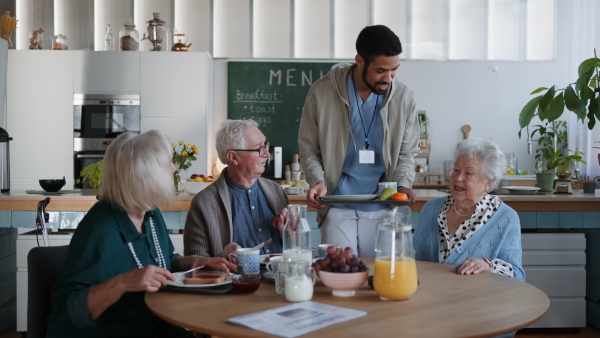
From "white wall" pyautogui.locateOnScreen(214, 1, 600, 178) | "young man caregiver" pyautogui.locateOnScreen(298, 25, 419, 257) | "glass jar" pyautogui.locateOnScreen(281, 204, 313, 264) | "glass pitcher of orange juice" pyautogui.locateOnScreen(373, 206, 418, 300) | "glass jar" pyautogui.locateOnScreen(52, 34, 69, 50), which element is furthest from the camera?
"white wall" pyautogui.locateOnScreen(214, 1, 600, 178)

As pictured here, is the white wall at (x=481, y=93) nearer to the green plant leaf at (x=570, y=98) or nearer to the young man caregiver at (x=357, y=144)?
the green plant leaf at (x=570, y=98)

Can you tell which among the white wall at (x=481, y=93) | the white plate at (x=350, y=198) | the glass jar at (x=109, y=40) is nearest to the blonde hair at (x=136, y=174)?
the white plate at (x=350, y=198)

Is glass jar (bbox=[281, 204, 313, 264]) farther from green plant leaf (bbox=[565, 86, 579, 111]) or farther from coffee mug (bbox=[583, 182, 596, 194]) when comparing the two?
coffee mug (bbox=[583, 182, 596, 194])

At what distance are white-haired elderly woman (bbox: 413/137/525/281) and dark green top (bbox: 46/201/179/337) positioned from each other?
1062 millimetres

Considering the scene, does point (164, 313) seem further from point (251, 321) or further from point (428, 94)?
point (428, 94)

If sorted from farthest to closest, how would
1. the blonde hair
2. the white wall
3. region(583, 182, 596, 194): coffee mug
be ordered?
the white wall, region(583, 182, 596, 194): coffee mug, the blonde hair

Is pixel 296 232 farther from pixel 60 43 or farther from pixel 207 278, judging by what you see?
pixel 60 43

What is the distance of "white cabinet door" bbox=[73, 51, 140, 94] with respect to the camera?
593 centimetres

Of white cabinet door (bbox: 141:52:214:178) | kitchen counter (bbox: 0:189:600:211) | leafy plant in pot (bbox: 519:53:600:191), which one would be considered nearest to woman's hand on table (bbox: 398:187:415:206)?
kitchen counter (bbox: 0:189:600:211)

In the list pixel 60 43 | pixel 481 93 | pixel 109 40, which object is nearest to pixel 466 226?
pixel 481 93

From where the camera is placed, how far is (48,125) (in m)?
5.98

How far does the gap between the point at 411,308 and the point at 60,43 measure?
5.41 m

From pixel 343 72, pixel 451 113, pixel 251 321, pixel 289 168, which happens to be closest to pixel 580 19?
pixel 451 113

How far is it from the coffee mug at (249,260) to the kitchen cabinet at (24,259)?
1.84 m
